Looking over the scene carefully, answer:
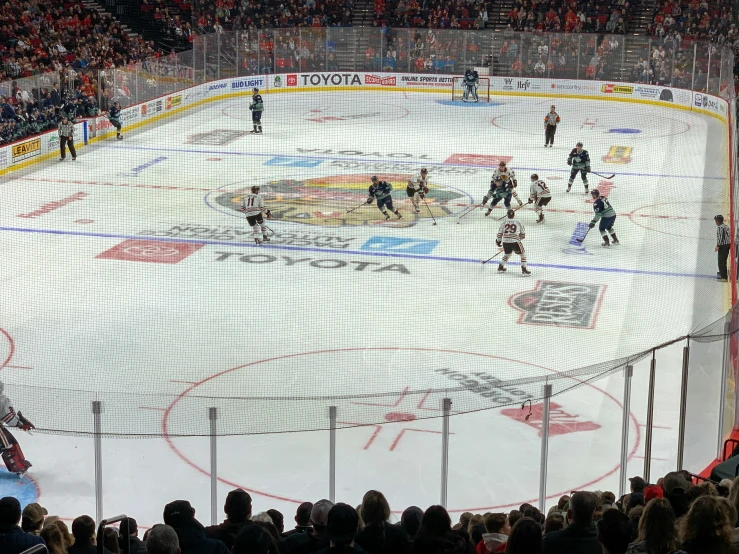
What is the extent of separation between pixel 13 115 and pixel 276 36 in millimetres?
12095

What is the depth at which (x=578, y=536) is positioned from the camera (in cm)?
446

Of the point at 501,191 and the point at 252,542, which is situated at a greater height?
the point at 252,542

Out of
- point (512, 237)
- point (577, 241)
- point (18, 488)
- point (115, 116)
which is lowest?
point (18, 488)

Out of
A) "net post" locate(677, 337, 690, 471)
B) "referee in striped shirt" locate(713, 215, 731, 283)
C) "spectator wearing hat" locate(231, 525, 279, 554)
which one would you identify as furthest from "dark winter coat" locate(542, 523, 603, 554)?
"referee in striped shirt" locate(713, 215, 731, 283)

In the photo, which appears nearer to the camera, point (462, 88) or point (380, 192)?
point (380, 192)

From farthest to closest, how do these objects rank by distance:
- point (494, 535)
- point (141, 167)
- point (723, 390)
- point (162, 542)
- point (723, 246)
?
1. point (141, 167)
2. point (723, 246)
3. point (723, 390)
4. point (494, 535)
5. point (162, 542)

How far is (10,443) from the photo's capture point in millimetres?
8539

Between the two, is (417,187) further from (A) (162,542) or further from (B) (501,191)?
(A) (162,542)

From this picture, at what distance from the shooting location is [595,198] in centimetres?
1708

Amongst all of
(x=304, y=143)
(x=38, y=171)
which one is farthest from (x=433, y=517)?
(x=304, y=143)

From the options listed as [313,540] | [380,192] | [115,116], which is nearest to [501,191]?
[380,192]

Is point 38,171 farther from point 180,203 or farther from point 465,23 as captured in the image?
point 465,23

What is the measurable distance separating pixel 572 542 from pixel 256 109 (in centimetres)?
2344

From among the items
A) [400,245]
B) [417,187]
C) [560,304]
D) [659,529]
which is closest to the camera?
[659,529]
